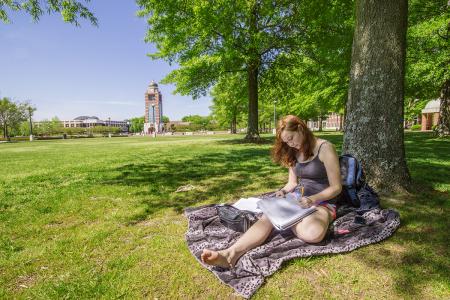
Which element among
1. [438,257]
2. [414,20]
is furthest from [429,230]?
[414,20]

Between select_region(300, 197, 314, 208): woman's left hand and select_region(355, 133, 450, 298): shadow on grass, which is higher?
select_region(300, 197, 314, 208): woman's left hand

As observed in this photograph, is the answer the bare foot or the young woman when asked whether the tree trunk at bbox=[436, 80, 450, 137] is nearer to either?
the young woman

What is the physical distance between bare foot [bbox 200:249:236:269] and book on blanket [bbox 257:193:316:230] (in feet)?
2.01

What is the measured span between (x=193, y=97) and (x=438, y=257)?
19.2 m

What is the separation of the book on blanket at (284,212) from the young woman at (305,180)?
3.6 inches

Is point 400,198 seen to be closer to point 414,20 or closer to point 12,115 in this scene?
point 414,20

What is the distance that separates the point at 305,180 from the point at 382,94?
8.45 ft

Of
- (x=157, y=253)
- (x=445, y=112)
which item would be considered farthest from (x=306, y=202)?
(x=445, y=112)

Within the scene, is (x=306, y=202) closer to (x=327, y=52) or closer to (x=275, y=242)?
(x=275, y=242)

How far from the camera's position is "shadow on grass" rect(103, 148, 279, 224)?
18.7 feet

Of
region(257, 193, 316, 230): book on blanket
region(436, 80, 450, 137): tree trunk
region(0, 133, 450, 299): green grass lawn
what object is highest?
region(436, 80, 450, 137): tree trunk

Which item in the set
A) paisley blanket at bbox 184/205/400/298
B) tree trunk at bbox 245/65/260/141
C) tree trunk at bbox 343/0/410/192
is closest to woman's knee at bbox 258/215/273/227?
paisley blanket at bbox 184/205/400/298

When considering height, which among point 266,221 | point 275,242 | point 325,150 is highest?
point 325,150

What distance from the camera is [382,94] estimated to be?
5.07 meters
